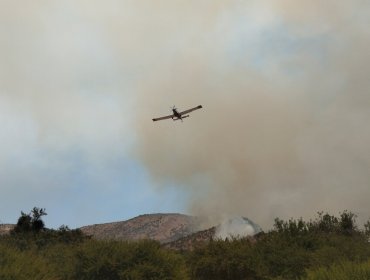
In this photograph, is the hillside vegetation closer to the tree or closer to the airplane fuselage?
the airplane fuselage

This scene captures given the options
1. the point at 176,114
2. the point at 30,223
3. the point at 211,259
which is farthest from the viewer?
the point at 30,223

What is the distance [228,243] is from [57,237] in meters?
44.3

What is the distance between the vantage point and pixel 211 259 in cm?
3916

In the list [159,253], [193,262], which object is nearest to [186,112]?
[193,262]

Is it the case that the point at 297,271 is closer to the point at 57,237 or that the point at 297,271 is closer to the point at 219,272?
the point at 219,272

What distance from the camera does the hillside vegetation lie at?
21797 mm

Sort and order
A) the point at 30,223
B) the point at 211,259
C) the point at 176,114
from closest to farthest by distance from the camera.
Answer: the point at 211,259, the point at 176,114, the point at 30,223

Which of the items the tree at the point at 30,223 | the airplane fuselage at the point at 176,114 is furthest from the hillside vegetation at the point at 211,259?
the tree at the point at 30,223

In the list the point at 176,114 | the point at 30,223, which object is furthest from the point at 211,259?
the point at 30,223

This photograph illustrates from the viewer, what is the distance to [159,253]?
97.8ft

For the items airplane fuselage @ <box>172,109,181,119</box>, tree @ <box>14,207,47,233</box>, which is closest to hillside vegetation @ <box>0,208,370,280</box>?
airplane fuselage @ <box>172,109,181,119</box>

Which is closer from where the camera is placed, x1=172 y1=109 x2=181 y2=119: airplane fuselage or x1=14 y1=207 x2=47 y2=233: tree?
x1=172 y1=109 x2=181 y2=119: airplane fuselage

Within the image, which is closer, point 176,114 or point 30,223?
point 176,114

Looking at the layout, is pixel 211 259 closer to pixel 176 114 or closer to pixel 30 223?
pixel 176 114
